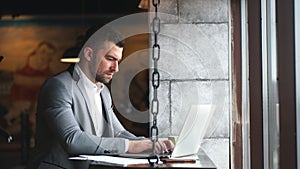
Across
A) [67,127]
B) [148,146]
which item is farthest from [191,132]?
[67,127]

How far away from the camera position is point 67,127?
3150mm

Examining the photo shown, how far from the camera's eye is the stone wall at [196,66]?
3770 mm

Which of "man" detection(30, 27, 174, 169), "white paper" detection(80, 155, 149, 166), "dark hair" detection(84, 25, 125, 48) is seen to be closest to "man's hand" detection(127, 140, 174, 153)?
"man" detection(30, 27, 174, 169)

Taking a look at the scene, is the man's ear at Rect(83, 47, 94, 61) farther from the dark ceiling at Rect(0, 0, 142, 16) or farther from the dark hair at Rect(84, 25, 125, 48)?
the dark ceiling at Rect(0, 0, 142, 16)

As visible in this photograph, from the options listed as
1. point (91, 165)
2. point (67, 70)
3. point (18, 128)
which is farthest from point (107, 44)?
point (91, 165)

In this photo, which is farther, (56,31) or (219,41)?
(56,31)

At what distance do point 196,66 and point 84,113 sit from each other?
0.79m

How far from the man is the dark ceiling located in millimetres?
158

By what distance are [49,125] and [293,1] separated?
179cm

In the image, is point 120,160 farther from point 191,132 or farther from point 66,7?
point 66,7

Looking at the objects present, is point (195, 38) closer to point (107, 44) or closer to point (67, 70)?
point (107, 44)

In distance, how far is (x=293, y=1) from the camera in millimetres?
2061

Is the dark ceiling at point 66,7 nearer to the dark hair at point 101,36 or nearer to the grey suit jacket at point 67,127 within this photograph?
the dark hair at point 101,36

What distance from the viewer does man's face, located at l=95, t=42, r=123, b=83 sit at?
3.68 m
